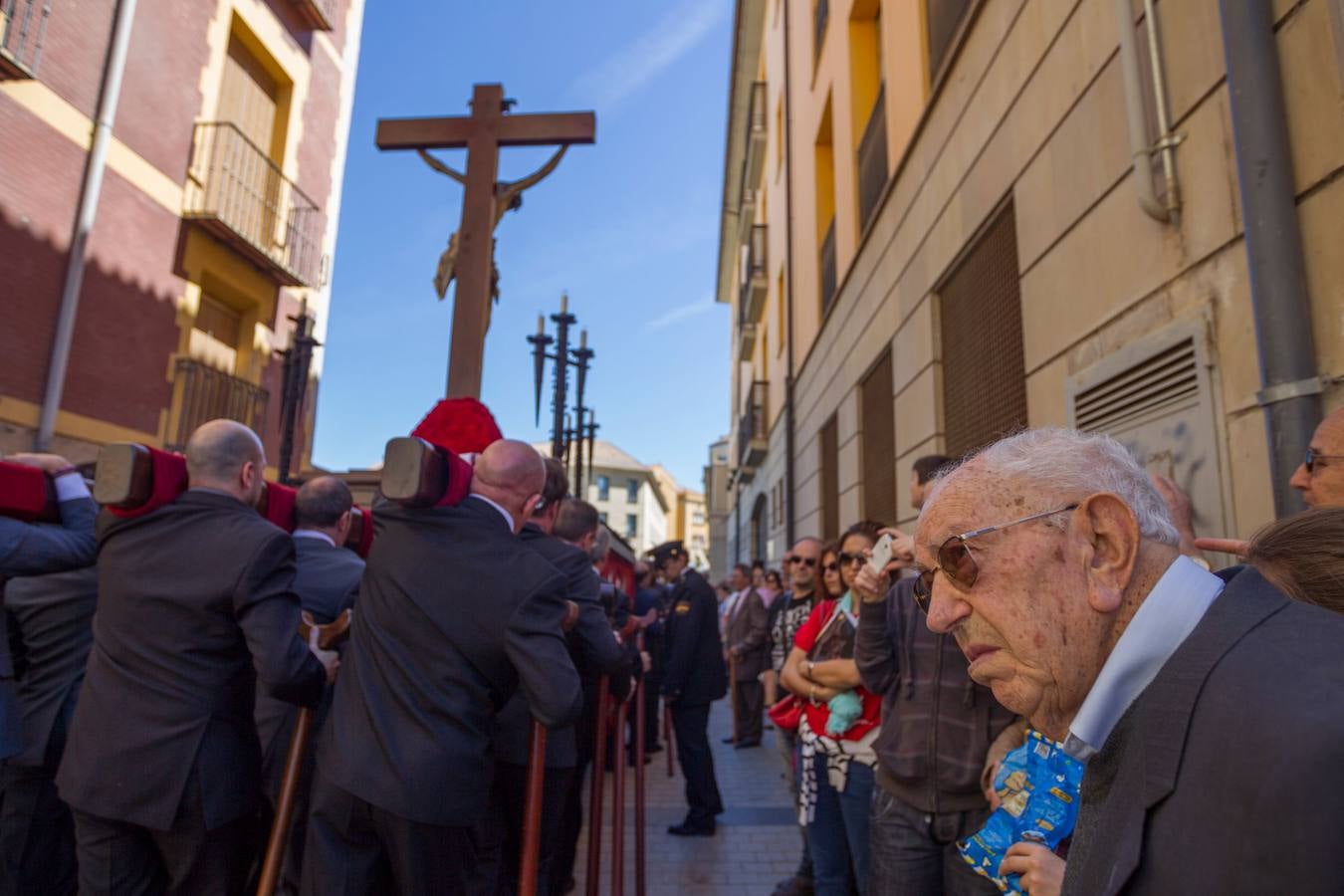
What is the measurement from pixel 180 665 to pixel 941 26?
687cm

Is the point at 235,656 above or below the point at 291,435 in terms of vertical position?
below

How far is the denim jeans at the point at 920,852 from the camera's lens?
9.03 ft

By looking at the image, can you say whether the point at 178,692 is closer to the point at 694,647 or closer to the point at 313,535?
the point at 313,535

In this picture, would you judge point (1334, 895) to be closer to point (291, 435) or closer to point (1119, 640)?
point (1119, 640)

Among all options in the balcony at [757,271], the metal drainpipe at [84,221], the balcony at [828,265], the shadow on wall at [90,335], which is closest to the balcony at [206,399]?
the shadow on wall at [90,335]

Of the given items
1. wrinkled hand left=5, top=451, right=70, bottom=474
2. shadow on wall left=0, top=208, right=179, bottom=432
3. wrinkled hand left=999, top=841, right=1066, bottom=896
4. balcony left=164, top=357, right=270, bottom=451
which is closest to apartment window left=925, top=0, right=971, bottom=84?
wrinkled hand left=999, top=841, right=1066, bottom=896

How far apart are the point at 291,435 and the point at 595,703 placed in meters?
5.35

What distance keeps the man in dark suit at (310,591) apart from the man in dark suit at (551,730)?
736 mm

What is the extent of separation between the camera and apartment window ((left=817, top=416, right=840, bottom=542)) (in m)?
10.8

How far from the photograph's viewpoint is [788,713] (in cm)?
406

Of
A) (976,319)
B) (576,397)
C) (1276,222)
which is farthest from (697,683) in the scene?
(576,397)

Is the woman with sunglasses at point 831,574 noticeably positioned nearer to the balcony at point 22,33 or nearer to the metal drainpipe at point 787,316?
the balcony at point 22,33

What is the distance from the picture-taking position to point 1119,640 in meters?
1.14

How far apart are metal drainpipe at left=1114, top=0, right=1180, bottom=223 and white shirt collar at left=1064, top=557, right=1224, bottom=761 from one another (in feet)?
9.02
